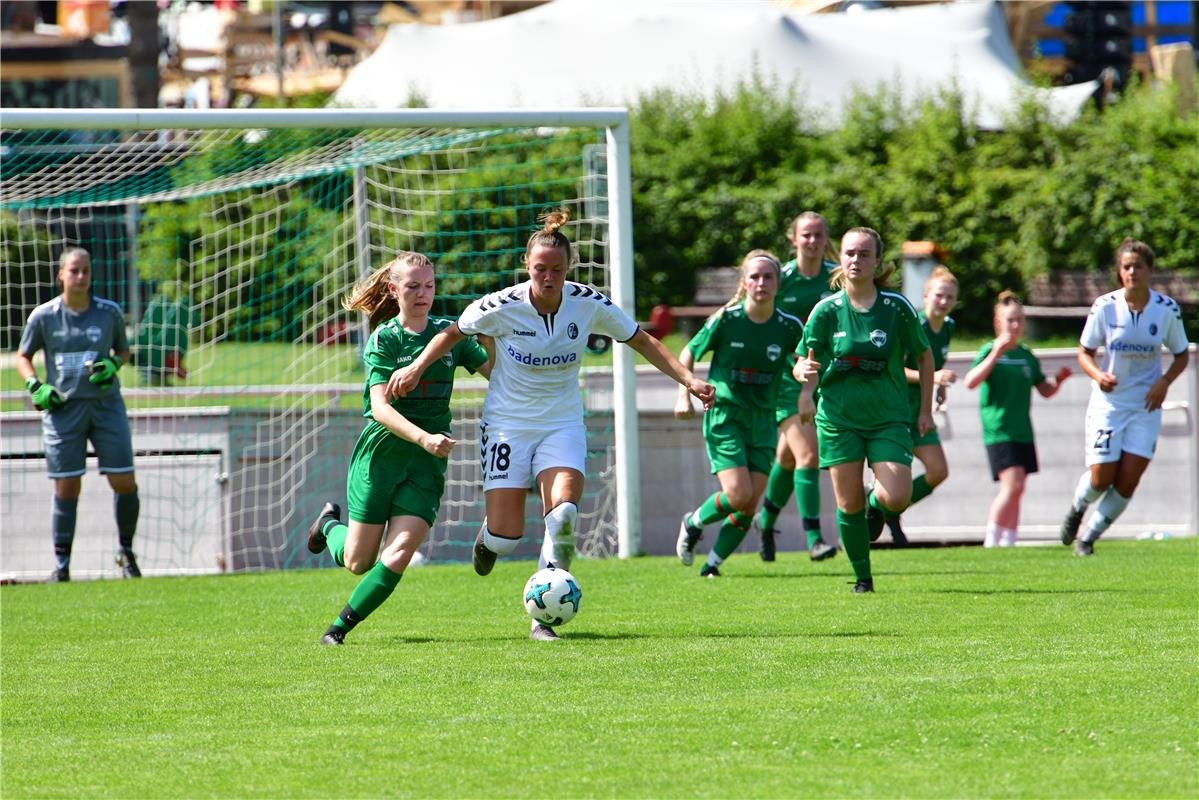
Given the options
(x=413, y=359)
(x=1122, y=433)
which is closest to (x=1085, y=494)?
(x=1122, y=433)

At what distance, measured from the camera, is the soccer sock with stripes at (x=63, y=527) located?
12.1 meters

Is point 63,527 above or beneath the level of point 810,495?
beneath

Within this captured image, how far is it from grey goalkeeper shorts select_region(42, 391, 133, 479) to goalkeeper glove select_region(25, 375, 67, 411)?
0.14m

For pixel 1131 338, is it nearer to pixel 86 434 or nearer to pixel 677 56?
pixel 86 434

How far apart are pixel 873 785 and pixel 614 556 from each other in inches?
332

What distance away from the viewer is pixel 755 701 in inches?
232

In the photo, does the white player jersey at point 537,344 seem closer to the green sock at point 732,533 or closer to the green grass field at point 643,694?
the green grass field at point 643,694

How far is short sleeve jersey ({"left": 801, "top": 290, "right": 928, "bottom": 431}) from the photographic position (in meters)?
8.67

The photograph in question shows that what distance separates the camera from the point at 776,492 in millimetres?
11297

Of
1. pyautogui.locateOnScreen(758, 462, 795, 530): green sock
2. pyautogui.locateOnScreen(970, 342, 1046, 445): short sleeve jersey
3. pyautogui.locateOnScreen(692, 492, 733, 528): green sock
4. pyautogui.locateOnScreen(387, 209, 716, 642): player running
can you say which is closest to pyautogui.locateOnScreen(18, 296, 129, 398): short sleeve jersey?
pyautogui.locateOnScreen(692, 492, 733, 528): green sock

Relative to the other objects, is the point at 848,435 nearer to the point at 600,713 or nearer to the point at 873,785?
the point at 600,713

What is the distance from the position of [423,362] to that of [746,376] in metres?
3.28

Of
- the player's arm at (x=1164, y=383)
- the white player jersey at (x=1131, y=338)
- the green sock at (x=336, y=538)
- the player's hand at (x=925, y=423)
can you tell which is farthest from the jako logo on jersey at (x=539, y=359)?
the player's arm at (x=1164, y=383)

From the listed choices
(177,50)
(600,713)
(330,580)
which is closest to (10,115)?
(330,580)
